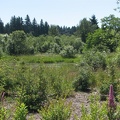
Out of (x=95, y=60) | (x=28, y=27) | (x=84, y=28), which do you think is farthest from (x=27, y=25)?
(x=95, y=60)

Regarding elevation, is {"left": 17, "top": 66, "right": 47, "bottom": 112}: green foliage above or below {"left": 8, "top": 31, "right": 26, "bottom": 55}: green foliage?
below

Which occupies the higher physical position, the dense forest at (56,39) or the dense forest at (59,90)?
the dense forest at (56,39)

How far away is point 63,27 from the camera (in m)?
151

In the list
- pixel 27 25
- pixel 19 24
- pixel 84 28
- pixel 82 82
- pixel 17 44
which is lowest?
pixel 82 82

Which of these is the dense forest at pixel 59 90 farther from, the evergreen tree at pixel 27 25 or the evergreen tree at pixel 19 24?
the evergreen tree at pixel 27 25

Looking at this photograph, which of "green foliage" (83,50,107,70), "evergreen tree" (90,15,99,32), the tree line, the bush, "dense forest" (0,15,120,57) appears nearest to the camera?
A: the bush

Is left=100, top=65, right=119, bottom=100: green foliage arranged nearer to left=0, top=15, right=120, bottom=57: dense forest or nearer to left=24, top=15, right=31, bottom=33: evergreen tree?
left=0, top=15, right=120, bottom=57: dense forest

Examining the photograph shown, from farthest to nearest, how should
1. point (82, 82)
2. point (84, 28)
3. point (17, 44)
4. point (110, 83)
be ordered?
point (84, 28), point (17, 44), point (82, 82), point (110, 83)

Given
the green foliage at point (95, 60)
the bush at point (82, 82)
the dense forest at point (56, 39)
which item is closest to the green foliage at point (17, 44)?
the dense forest at point (56, 39)

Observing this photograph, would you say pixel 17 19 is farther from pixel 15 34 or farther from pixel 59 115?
pixel 59 115

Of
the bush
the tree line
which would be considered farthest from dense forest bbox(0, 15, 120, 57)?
the bush

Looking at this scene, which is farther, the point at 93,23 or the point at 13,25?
the point at 13,25

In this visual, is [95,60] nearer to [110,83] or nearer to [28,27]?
[110,83]

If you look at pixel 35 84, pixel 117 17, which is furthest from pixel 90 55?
pixel 35 84
